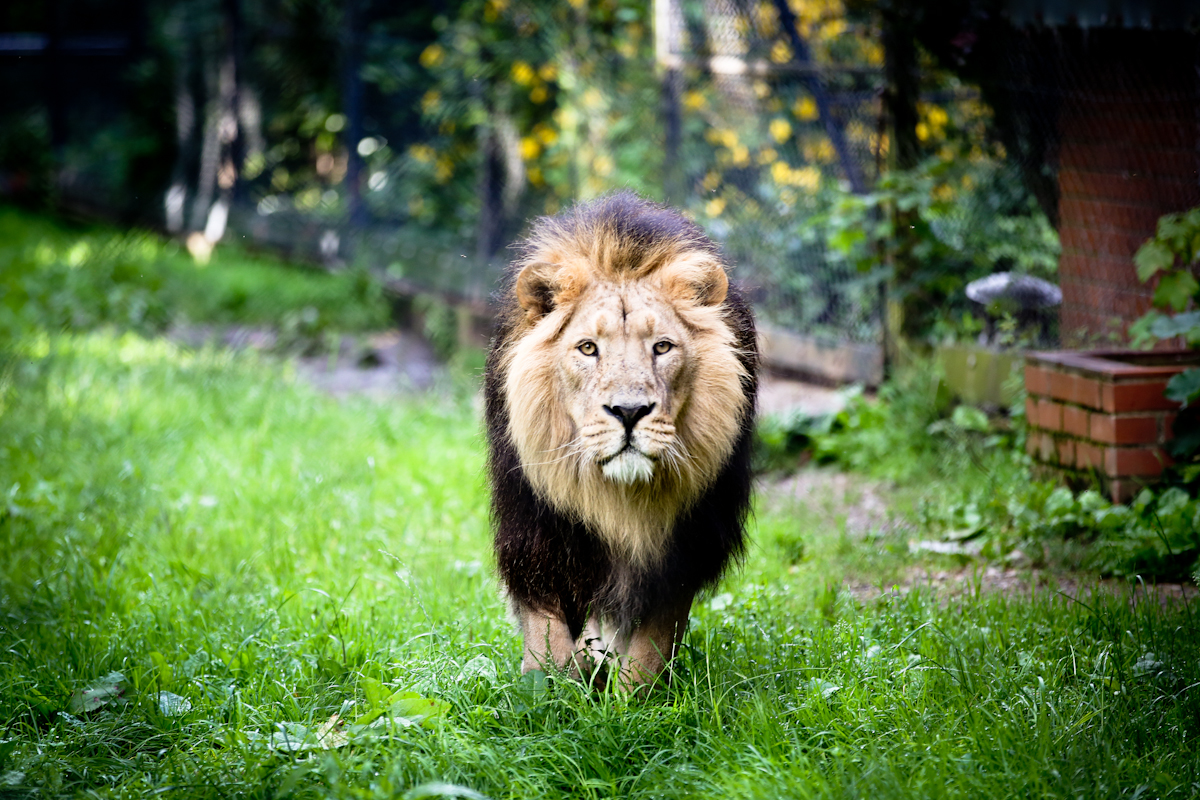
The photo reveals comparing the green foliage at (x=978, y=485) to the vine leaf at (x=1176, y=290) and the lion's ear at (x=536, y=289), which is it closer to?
the vine leaf at (x=1176, y=290)

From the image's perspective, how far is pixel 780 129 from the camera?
6164 mm

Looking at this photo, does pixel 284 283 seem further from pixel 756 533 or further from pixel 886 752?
pixel 886 752

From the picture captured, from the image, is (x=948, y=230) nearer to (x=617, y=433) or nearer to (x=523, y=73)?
(x=617, y=433)

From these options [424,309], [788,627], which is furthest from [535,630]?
[424,309]

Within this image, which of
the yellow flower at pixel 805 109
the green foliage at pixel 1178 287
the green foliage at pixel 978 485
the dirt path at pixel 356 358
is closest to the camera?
the green foliage at pixel 978 485

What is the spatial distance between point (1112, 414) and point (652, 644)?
207 cm

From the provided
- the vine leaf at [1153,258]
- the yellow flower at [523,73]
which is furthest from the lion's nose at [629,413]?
the yellow flower at [523,73]

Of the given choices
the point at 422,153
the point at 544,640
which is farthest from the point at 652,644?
the point at 422,153

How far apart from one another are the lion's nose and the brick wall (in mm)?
2731

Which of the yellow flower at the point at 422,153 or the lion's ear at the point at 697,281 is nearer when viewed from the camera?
the lion's ear at the point at 697,281

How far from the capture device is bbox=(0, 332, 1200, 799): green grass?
7.97ft

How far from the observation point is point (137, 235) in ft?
36.0

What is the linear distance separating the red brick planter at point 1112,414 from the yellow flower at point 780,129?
89.6 inches

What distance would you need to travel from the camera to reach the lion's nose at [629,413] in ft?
8.13
